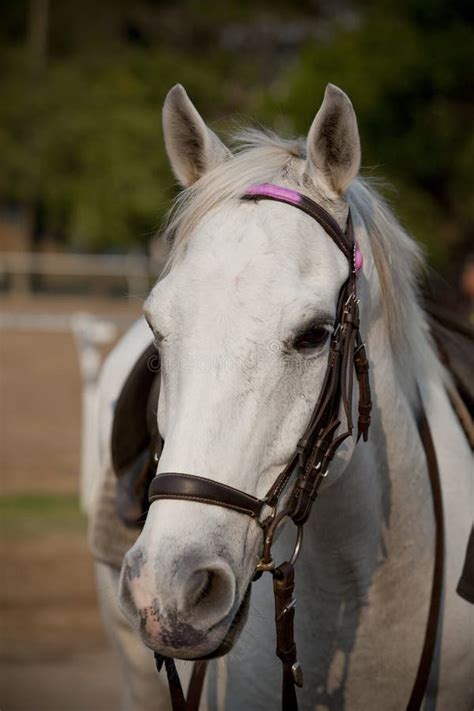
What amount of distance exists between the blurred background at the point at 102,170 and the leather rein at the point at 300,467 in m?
0.53

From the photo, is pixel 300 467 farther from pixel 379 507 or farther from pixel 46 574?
pixel 46 574

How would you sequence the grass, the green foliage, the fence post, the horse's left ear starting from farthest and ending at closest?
the green foliage, the grass, the fence post, the horse's left ear

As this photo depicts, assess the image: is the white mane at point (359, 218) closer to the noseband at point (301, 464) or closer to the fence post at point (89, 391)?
the noseband at point (301, 464)

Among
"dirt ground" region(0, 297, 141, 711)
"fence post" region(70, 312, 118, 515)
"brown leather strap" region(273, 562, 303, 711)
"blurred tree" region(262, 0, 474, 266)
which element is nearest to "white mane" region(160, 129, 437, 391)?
"brown leather strap" region(273, 562, 303, 711)

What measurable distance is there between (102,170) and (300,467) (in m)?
29.1

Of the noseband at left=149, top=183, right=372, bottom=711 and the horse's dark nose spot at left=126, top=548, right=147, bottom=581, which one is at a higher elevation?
the noseband at left=149, top=183, right=372, bottom=711

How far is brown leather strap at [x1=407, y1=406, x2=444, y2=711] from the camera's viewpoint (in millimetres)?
2652

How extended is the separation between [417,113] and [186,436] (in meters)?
21.9

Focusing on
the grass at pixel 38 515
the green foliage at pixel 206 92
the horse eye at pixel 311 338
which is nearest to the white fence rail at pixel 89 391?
the grass at pixel 38 515

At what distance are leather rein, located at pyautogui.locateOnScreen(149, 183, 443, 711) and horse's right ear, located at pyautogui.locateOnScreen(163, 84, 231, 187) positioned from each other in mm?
223

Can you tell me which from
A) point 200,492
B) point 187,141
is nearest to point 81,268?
point 187,141

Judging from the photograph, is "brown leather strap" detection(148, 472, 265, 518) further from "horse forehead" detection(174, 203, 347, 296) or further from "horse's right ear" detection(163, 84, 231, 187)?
"horse's right ear" detection(163, 84, 231, 187)

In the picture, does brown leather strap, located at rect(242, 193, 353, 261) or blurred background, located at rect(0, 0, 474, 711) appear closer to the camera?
brown leather strap, located at rect(242, 193, 353, 261)

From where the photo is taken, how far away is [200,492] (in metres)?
2.01
